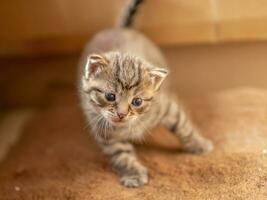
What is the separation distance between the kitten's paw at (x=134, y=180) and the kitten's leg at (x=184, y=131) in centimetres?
20

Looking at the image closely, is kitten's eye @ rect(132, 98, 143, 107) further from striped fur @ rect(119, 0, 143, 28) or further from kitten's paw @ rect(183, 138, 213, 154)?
striped fur @ rect(119, 0, 143, 28)

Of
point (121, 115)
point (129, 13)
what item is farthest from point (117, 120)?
point (129, 13)

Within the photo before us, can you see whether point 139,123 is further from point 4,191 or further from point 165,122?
point 4,191

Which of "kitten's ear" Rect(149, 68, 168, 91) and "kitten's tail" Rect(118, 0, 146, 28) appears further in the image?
"kitten's tail" Rect(118, 0, 146, 28)

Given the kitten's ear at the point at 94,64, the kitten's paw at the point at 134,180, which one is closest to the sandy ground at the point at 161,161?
the kitten's paw at the point at 134,180

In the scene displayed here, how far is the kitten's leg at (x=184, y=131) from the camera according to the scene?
1.67m

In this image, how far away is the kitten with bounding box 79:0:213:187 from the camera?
4.79 ft

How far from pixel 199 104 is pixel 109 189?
61 cm

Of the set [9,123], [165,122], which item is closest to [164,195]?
[165,122]

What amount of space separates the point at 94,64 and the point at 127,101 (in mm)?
151

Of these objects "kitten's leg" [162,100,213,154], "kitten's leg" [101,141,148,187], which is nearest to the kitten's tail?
"kitten's leg" [162,100,213,154]

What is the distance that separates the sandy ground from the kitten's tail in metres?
0.42

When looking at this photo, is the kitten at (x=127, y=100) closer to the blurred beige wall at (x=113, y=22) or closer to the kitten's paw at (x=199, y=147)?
the kitten's paw at (x=199, y=147)

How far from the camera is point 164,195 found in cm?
149
